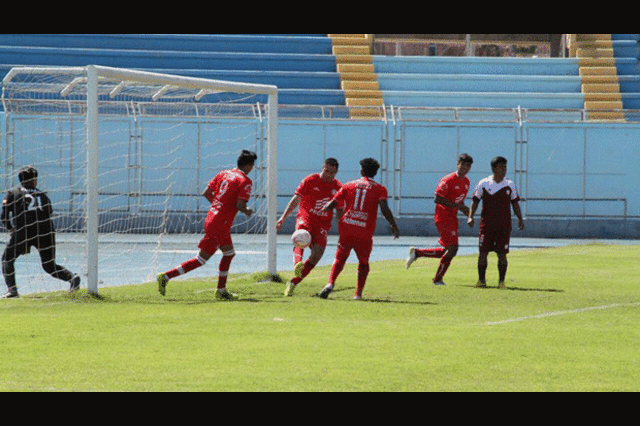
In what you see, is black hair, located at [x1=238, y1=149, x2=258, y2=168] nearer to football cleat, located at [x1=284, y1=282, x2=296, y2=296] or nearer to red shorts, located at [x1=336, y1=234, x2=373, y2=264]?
red shorts, located at [x1=336, y1=234, x2=373, y2=264]

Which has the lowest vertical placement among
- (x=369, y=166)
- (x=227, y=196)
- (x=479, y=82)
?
(x=227, y=196)

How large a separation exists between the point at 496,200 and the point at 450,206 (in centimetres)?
71

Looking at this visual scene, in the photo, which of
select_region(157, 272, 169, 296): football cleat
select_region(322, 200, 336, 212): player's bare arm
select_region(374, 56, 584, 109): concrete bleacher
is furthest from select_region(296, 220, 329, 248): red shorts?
select_region(374, 56, 584, 109): concrete bleacher

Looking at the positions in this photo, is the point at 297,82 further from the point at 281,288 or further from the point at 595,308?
the point at 595,308

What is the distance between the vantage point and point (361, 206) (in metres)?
12.5

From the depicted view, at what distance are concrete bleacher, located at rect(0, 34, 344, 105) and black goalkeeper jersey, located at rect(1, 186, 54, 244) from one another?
18421 mm

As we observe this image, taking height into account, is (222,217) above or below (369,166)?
below

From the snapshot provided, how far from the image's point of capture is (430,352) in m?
8.42

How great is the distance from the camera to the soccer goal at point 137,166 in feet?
52.3

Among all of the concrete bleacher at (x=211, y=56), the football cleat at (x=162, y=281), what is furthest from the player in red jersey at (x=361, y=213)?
the concrete bleacher at (x=211, y=56)

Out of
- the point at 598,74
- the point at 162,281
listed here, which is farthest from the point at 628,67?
the point at 162,281

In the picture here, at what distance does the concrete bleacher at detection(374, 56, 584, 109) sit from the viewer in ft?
104

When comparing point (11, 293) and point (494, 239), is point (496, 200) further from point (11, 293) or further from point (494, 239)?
point (11, 293)
